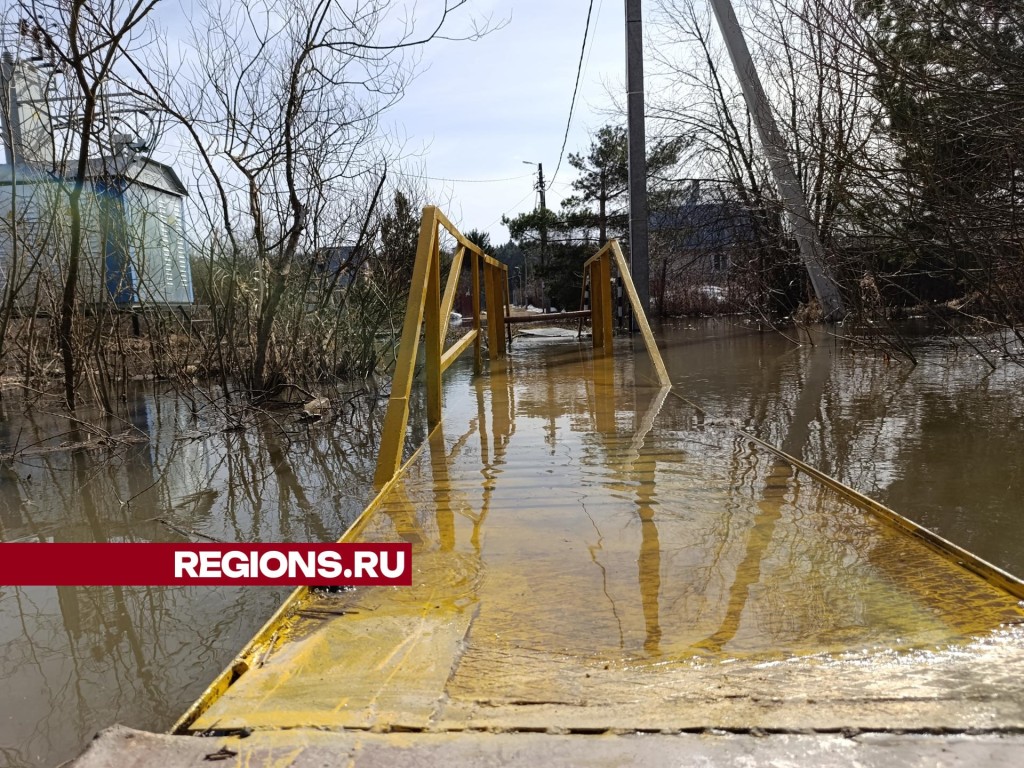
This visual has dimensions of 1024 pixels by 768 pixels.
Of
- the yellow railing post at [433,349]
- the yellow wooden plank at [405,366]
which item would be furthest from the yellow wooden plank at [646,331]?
the yellow wooden plank at [405,366]

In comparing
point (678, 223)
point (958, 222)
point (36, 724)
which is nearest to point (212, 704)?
point (36, 724)

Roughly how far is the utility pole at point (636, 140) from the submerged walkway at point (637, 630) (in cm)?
900

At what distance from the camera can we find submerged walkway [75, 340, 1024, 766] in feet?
4.33

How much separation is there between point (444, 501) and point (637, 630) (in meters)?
1.24

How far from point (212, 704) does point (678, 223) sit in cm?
1869

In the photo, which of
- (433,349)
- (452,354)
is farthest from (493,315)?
(433,349)

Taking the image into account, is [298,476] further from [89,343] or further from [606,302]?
[606,302]

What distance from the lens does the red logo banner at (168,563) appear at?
2.54m

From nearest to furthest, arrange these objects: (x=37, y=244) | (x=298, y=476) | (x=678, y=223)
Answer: (x=298, y=476) → (x=37, y=244) → (x=678, y=223)

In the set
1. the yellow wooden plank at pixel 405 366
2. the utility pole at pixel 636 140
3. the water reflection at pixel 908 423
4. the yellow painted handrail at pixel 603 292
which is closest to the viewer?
the water reflection at pixel 908 423

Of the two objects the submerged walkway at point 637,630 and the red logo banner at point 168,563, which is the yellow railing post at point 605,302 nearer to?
the submerged walkway at point 637,630

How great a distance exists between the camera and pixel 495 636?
1676 millimetres

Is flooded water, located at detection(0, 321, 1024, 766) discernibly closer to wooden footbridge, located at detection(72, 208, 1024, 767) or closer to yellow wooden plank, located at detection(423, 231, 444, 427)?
wooden footbridge, located at detection(72, 208, 1024, 767)

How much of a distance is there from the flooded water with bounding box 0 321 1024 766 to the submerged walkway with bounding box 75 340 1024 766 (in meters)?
0.02
